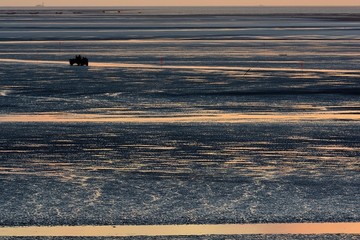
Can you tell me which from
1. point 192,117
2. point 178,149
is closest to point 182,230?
point 178,149

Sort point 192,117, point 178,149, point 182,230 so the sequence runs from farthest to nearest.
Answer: point 192,117 → point 178,149 → point 182,230

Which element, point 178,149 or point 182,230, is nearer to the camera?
point 182,230

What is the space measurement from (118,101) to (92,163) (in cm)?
1186

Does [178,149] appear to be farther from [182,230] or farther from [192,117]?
[182,230]

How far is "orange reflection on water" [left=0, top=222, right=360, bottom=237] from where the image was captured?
12109mm

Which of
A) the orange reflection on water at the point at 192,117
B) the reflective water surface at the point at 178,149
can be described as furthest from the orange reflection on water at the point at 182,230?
the orange reflection on water at the point at 192,117

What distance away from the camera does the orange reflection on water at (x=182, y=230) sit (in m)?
12.1

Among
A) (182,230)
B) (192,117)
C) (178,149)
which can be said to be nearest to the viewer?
(182,230)

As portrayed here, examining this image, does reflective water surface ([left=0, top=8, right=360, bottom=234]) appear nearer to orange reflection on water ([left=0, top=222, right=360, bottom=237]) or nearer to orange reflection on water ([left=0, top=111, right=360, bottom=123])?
Answer: orange reflection on water ([left=0, top=111, right=360, bottom=123])

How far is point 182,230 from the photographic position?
485 inches

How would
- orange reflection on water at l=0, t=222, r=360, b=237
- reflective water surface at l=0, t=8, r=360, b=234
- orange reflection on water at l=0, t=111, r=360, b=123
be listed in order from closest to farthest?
orange reflection on water at l=0, t=222, r=360, b=237
reflective water surface at l=0, t=8, r=360, b=234
orange reflection on water at l=0, t=111, r=360, b=123

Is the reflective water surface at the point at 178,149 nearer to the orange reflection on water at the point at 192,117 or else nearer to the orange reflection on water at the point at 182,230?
the orange reflection on water at the point at 192,117

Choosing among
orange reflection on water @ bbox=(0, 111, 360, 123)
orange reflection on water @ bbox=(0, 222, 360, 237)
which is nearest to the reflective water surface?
orange reflection on water @ bbox=(0, 111, 360, 123)

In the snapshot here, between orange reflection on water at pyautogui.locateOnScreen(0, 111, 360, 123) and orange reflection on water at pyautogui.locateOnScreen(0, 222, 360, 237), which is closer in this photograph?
orange reflection on water at pyautogui.locateOnScreen(0, 222, 360, 237)
